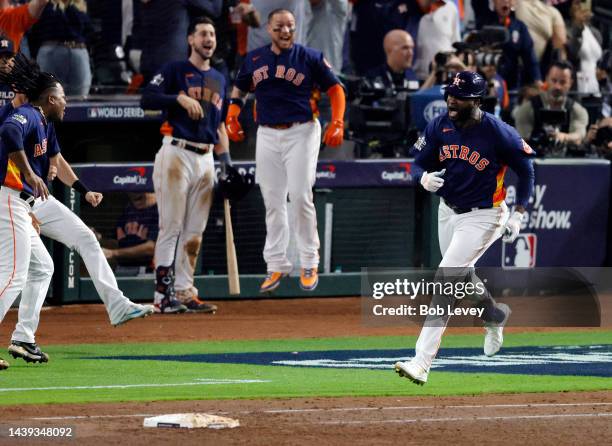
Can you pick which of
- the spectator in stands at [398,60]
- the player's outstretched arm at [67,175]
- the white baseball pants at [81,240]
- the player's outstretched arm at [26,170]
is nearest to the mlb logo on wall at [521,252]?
the spectator in stands at [398,60]

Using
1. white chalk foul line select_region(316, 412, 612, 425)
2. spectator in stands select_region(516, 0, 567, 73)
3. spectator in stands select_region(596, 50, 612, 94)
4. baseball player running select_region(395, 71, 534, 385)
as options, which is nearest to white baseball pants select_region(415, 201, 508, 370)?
baseball player running select_region(395, 71, 534, 385)

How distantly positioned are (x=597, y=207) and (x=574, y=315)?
211 centimetres

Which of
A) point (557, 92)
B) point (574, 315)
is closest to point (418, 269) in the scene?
point (574, 315)

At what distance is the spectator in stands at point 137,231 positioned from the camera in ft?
48.0

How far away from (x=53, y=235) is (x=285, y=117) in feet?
11.0

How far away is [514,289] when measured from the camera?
16.0 m

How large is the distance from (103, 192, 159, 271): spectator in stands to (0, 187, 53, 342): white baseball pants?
3.99 meters

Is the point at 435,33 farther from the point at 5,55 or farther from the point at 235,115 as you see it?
the point at 5,55

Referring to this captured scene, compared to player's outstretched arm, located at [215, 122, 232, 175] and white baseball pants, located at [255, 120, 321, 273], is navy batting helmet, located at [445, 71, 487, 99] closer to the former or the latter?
white baseball pants, located at [255, 120, 321, 273]

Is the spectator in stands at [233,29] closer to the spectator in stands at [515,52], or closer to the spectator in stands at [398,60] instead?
the spectator in stands at [398,60]

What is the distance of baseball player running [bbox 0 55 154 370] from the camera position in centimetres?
1049

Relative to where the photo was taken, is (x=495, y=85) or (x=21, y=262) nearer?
(x=21, y=262)

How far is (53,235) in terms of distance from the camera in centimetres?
1082

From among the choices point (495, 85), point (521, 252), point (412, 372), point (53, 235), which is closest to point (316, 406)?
point (412, 372)
